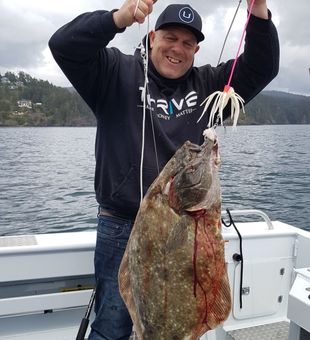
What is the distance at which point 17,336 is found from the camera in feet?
13.3

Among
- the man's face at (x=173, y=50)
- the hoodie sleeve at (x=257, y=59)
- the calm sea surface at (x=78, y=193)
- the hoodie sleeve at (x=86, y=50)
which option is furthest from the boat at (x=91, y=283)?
the calm sea surface at (x=78, y=193)

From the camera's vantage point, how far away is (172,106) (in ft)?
10.3

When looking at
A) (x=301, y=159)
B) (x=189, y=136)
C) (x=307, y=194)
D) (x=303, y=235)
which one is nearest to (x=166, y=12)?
(x=189, y=136)

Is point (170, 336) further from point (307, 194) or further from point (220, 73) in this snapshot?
point (307, 194)

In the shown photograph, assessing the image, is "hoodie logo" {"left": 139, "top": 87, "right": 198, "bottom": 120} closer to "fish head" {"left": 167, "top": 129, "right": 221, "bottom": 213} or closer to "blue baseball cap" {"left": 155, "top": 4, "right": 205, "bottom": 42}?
"blue baseball cap" {"left": 155, "top": 4, "right": 205, "bottom": 42}

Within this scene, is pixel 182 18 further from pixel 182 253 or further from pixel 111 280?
pixel 111 280

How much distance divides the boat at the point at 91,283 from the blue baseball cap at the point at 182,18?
1893 millimetres

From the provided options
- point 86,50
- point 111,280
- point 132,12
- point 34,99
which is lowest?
point 111,280

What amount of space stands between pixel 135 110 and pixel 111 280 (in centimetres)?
118

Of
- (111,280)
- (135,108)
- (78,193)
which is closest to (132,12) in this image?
(135,108)

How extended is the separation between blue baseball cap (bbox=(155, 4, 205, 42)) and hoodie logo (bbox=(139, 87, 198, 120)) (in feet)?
1.45

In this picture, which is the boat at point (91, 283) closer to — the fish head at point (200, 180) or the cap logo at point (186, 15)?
the fish head at point (200, 180)

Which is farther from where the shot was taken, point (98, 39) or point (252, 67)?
point (252, 67)

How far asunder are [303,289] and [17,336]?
8.25 feet
